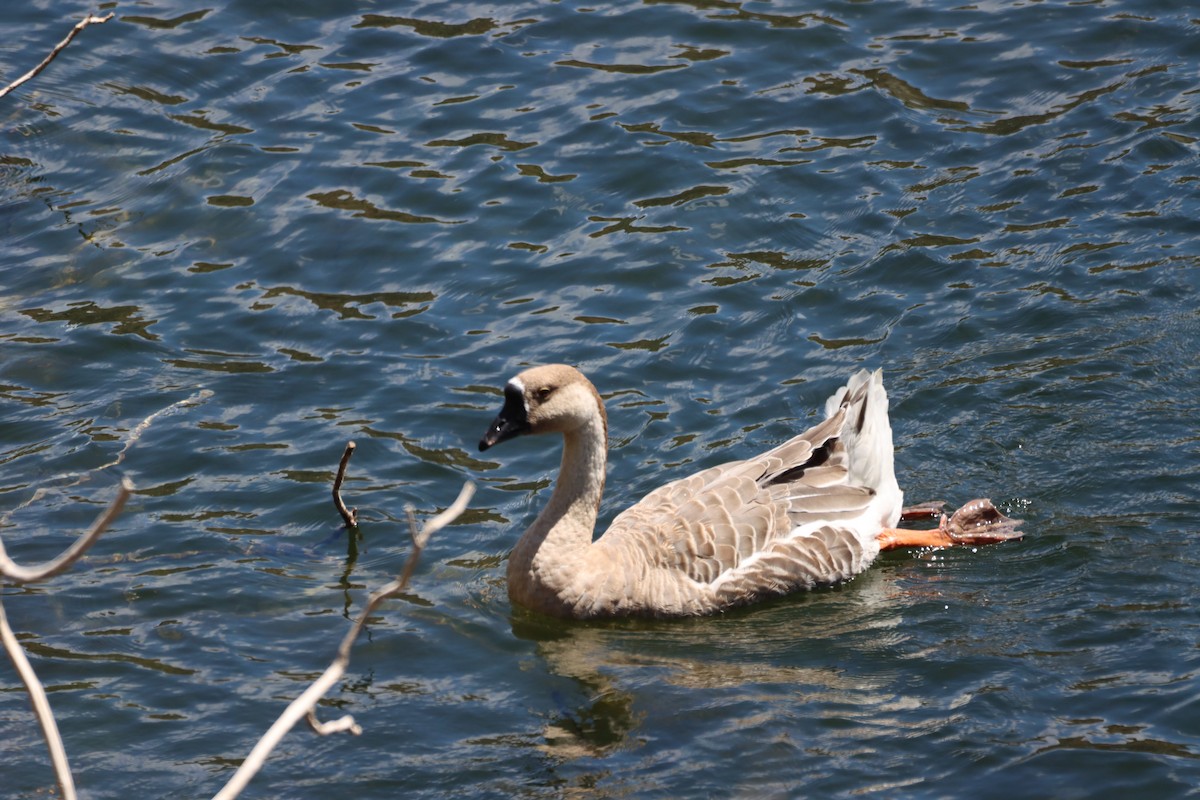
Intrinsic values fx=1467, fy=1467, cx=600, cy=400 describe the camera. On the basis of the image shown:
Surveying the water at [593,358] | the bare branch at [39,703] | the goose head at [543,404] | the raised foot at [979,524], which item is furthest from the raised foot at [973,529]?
the bare branch at [39,703]

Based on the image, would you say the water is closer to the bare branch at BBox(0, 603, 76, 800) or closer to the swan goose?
the swan goose

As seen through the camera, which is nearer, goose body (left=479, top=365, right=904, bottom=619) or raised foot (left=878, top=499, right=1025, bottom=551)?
goose body (left=479, top=365, right=904, bottom=619)

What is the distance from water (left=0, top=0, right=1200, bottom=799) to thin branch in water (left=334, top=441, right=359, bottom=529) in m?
0.18

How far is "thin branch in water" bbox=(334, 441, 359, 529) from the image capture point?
9195 millimetres

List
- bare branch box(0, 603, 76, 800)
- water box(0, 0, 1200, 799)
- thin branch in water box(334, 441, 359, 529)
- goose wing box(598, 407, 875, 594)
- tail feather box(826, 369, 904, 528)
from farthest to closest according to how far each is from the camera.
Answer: tail feather box(826, 369, 904, 528)
goose wing box(598, 407, 875, 594)
thin branch in water box(334, 441, 359, 529)
water box(0, 0, 1200, 799)
bare branch box(0, 603, 76, 800)

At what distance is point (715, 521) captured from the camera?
31.7 feet

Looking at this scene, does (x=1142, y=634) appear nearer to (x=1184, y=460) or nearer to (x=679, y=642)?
(x=1184, y=460)

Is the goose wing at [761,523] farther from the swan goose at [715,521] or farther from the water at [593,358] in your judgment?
the water at [593,358]

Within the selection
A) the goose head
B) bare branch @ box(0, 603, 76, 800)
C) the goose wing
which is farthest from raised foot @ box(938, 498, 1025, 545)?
bare branch @ box(0, 603, 76, 800)

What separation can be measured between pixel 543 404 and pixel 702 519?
4.53 ft

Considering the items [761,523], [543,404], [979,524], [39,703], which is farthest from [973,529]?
[39,703]

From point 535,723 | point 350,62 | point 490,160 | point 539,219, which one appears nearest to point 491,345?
point 539,219

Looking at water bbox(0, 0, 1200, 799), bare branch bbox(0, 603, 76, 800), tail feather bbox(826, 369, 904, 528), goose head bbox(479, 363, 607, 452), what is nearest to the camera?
bare branch bbox(0, 603, 76, 800)

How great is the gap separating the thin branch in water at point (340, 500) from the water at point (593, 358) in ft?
0.58
